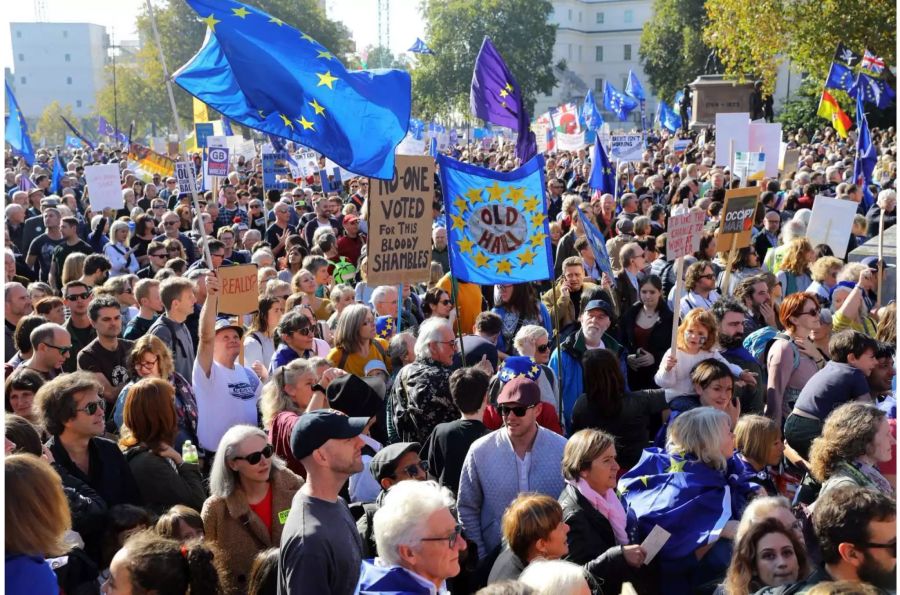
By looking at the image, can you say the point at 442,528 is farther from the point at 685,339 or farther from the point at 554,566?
the point at 685,339

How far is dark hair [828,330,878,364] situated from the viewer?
5902mm

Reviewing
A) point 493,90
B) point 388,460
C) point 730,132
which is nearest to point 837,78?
point 730,132

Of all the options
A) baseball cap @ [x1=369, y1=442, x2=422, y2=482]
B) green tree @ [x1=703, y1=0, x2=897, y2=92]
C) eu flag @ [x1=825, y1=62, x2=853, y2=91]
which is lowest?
baseball cap @ [x1=369, y1=442, x2=422, y2=482]

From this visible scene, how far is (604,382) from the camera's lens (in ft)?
18.9

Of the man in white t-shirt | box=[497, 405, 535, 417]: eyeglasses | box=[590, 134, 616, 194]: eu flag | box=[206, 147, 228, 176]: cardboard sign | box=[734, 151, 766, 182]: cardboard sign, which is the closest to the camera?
box=[497, 405, 535, 417]: eyeglasses

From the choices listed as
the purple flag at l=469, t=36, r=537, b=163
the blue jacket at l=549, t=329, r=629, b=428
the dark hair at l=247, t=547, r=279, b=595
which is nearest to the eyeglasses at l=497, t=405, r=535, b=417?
the dark hair at l=247, t=547, r=279, b=595

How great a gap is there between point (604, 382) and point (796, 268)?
4169 millimetres

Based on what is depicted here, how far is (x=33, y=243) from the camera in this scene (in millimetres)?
11367

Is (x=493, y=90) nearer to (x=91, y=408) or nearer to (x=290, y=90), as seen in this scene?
(x=290, y=90)

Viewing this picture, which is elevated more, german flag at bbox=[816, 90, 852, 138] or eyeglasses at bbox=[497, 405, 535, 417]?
german flag at bbox=[816, 90, 852, 138]

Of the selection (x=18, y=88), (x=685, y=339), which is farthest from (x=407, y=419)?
(x=18, y=88)

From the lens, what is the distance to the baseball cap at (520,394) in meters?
4.79

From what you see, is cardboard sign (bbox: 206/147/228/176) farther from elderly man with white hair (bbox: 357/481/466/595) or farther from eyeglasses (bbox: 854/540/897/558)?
eyeglasses (bbox: 854/540/897/558)

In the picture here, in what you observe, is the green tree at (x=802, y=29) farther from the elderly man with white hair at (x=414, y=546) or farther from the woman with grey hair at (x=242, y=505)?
the elderly man with white hair at (x=414, y=546)
